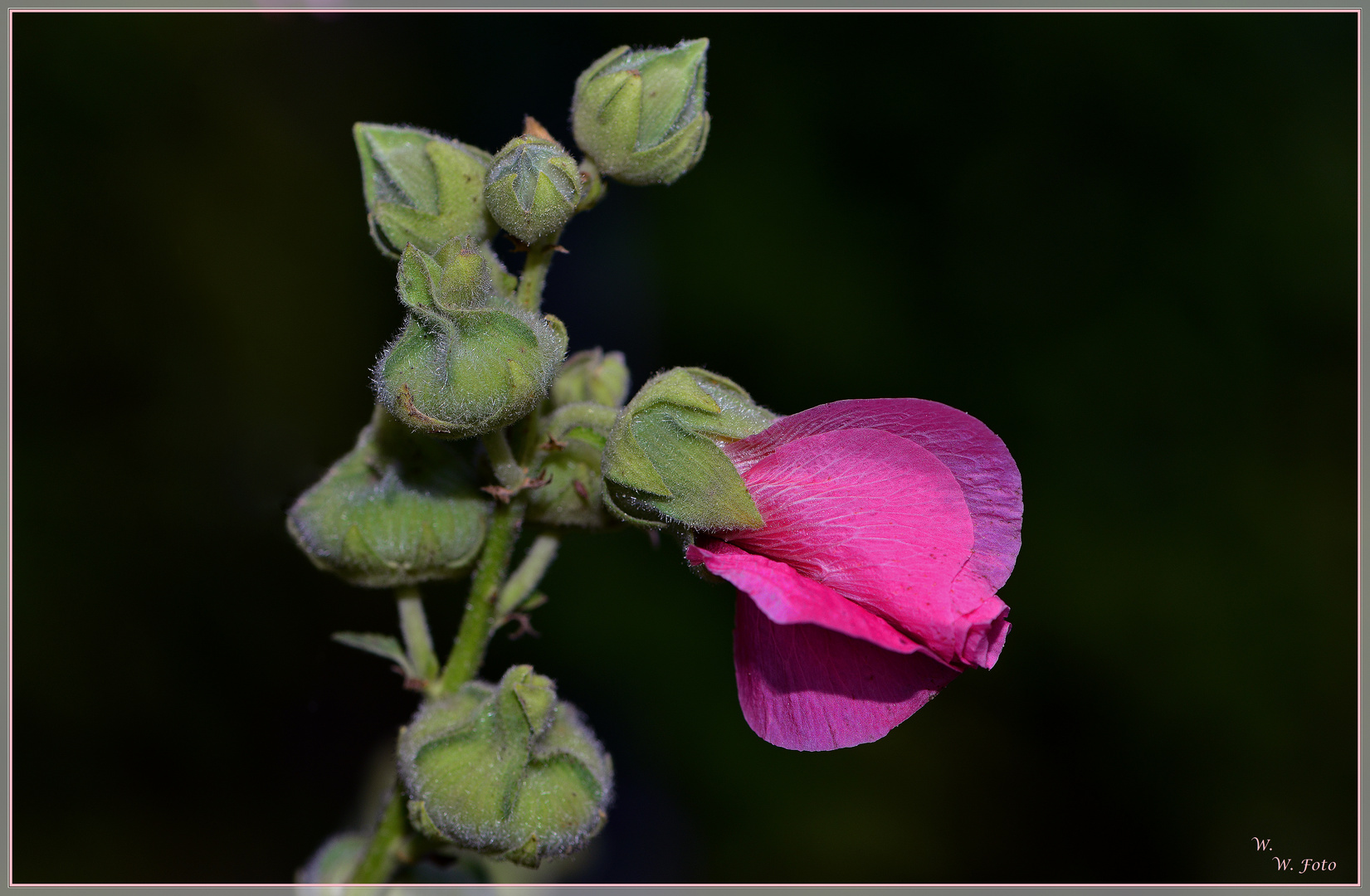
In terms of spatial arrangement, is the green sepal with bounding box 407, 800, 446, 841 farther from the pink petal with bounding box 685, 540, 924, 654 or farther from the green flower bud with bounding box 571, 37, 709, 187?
the green flower bud with bounding box 571, 37, 709, 187

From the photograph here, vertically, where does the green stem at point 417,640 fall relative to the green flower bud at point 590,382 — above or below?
below

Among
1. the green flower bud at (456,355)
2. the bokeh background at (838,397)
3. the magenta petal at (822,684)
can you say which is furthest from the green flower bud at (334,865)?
the bokeh background at (838,397)

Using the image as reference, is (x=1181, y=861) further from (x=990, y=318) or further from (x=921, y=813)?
(x=990, y=318)

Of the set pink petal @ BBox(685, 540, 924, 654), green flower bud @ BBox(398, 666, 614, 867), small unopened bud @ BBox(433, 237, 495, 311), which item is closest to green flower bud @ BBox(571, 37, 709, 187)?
small unopened bud @ BBox(433, 237, 495, 311)

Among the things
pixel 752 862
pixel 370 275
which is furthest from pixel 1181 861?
pixel 370 275

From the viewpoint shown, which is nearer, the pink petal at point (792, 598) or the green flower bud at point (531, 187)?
the pink petal at point (792, 598)

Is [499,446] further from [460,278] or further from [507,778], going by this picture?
[507,778]

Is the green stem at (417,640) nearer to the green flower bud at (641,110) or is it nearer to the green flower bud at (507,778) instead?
the green flower bud at (507,778)
